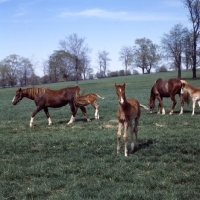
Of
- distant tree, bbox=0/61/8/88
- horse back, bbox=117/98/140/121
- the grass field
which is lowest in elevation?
the grass field

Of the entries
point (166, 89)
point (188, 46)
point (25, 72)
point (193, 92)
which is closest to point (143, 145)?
point (193, 92)

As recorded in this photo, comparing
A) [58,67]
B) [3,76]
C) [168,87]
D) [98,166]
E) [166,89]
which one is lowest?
[98,166]

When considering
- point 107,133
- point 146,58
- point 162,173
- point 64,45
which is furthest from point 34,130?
point 146,58

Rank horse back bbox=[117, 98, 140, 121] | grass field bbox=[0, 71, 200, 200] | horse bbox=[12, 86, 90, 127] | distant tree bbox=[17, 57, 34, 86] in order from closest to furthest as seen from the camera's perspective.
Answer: grass field bbox=[0, 71, 200, 200] < horse back bbox=[117, 98, 140, 121] < horse bbox=[12, 86, 90, 127] < distant tree bbox=[17, 57, 34, 86]

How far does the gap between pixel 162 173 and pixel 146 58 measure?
333 ft

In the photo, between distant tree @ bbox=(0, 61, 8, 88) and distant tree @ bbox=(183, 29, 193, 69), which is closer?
distant tree @ bbox=(183, 29, 193, 69)

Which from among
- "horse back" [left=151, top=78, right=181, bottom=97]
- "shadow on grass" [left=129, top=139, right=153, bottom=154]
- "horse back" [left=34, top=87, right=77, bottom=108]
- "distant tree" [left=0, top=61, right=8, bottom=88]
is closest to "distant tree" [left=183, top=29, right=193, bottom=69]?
"horse back" [left=151, top=78, right=181, bottom=97]

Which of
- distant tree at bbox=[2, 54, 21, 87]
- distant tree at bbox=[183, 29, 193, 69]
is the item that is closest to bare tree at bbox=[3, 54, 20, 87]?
distant tree at bbox=[2, 54, 21, 87]

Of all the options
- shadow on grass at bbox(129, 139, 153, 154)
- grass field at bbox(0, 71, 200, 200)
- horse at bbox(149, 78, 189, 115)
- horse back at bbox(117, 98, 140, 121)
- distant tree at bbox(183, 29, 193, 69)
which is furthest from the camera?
distant tree at bbox(183, 29, 193, 69)

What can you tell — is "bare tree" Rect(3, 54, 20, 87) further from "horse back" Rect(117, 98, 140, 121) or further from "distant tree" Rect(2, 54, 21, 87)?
"horse back" Rect(117, 98, 140, 121)

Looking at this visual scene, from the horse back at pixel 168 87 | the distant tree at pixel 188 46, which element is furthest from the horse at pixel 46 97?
the distant tree at pixel 188 46

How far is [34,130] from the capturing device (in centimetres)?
1266

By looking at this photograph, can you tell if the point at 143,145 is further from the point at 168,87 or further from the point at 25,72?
the point at 25,72

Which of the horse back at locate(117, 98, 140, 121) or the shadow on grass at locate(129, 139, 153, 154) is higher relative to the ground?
the horse back at locate(117, 98, 140, 121)
